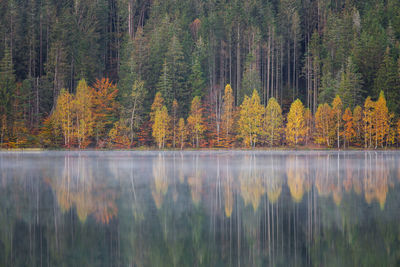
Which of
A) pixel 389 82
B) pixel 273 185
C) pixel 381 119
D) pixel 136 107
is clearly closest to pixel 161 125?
pixel 136 107

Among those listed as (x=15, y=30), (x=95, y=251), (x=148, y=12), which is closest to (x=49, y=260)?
(x=95, y=251)

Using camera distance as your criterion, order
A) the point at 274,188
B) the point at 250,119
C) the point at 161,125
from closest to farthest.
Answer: the point at 274,188
the point at 161,125
the point at 250,119

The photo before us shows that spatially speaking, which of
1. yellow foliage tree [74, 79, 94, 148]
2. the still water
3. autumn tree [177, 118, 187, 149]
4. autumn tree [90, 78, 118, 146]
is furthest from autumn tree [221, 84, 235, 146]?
the still water

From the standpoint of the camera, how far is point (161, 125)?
61.6m

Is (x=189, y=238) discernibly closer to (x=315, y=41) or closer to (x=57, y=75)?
(x=57, y=75)

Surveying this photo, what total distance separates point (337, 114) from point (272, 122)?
8517 mm

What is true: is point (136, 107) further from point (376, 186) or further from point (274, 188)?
point (376, 186)

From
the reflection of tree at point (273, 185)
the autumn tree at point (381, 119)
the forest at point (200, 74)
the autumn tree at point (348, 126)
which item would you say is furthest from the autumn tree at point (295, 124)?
the reflection of tree at point (273, 185)

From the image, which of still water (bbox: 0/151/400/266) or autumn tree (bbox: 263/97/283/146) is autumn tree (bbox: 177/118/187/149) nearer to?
autumn tree (bbox: 263/97/283/146)

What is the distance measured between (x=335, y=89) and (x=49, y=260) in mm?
62034

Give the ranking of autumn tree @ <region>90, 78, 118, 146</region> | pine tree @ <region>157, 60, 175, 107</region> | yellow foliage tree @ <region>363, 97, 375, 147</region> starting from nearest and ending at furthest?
1. yellow foliage tree @ <region>363, 97, 375, 147</region>
2. autumn tree @ <region>90, 78, 118, 146</region>
3. pine tree @ <region>157, 60, 175, 107</region>

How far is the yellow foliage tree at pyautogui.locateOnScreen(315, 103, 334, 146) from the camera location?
61.1 meters

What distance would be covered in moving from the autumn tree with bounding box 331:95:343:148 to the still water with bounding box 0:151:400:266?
133ft

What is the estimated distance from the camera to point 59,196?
17094mm
